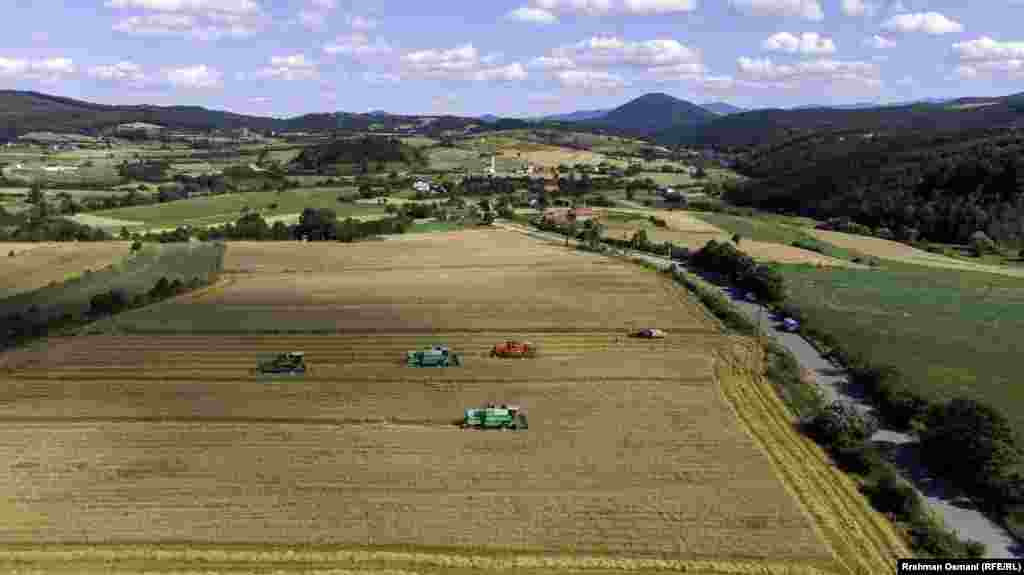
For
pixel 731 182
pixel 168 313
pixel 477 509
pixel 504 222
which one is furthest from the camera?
pixel 731 182

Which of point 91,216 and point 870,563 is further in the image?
point 91,216

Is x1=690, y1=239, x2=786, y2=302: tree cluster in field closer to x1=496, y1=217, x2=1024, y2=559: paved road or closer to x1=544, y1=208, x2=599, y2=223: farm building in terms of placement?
x1=496, y1=217, x2=1024, y2=559: paved road

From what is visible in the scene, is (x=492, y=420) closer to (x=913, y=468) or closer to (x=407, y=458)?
(x=407, y=458)

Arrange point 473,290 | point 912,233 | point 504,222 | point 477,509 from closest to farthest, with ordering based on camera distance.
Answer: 1. point 477,509
2. point 473,290
3. point 912,233
4. point 504,222

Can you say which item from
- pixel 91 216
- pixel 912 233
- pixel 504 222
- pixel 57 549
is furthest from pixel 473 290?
pixel 91 216

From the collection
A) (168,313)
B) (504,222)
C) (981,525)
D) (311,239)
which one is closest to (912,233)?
(504,222)

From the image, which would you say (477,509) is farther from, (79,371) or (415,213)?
(415,213)
